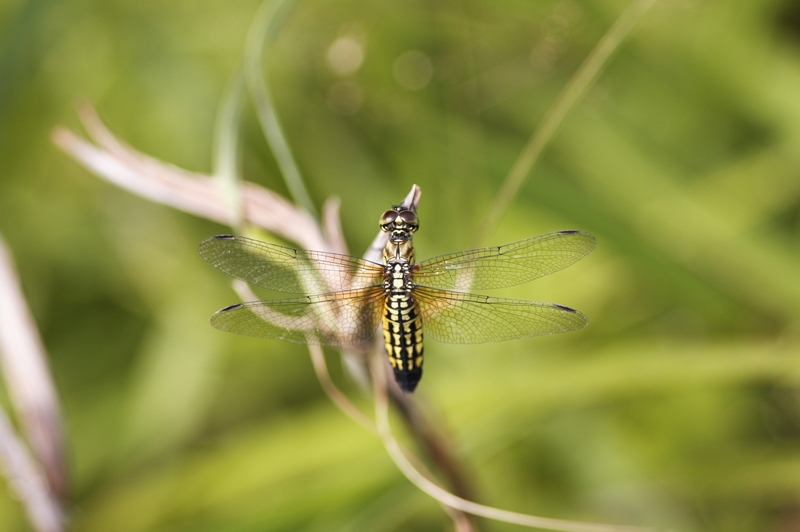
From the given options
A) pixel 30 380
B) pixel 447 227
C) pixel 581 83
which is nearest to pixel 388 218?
pixel 581 83

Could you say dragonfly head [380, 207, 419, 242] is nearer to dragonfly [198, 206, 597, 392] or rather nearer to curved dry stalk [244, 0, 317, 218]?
dragonfly [198, 206, 597, 392]

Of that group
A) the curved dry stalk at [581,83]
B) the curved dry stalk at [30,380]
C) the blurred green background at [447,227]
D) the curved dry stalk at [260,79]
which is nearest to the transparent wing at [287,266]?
the curved dry stalk at [260,79]

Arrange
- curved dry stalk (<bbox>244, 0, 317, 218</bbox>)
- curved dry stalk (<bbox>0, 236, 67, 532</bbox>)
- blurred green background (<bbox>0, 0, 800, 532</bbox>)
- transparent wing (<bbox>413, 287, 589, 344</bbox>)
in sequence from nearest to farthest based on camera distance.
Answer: curved dry stalk (<bbox>244, 0, 317, 218</bbox>) < curved dry stalk (<bbox>0, 236, 67, 532</bbox>) < transparent wing (<bbox>413, 287, 589, 344</bbox>) < blurred green background (<bbox>0, 0, 800, 532</bbox>)

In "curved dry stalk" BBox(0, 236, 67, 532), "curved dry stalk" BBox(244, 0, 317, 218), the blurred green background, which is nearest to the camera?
"curved dry stalk" BBox(244, 0, 317, 218)

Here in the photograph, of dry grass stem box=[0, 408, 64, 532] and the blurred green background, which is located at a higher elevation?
the blurred green background

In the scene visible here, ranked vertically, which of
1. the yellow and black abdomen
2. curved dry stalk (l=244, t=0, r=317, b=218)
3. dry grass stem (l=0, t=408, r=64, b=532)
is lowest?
dry grass stem (l=0, t=408, r=64, b=532)

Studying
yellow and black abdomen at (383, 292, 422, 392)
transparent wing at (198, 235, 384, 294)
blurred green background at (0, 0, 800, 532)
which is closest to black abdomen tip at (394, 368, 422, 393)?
yellow and black abdomen at (383, 292, 422, 392)

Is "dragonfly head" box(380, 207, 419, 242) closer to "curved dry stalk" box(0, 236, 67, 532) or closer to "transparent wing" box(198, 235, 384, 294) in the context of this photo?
"transparent wing" box(198, 235, 384, 294)

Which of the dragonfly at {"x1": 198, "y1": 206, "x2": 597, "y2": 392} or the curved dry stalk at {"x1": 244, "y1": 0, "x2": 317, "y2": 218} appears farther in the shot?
the dragonfly at {"x1": 198, "y1": 206, "x2": 597, "y2": 392}
